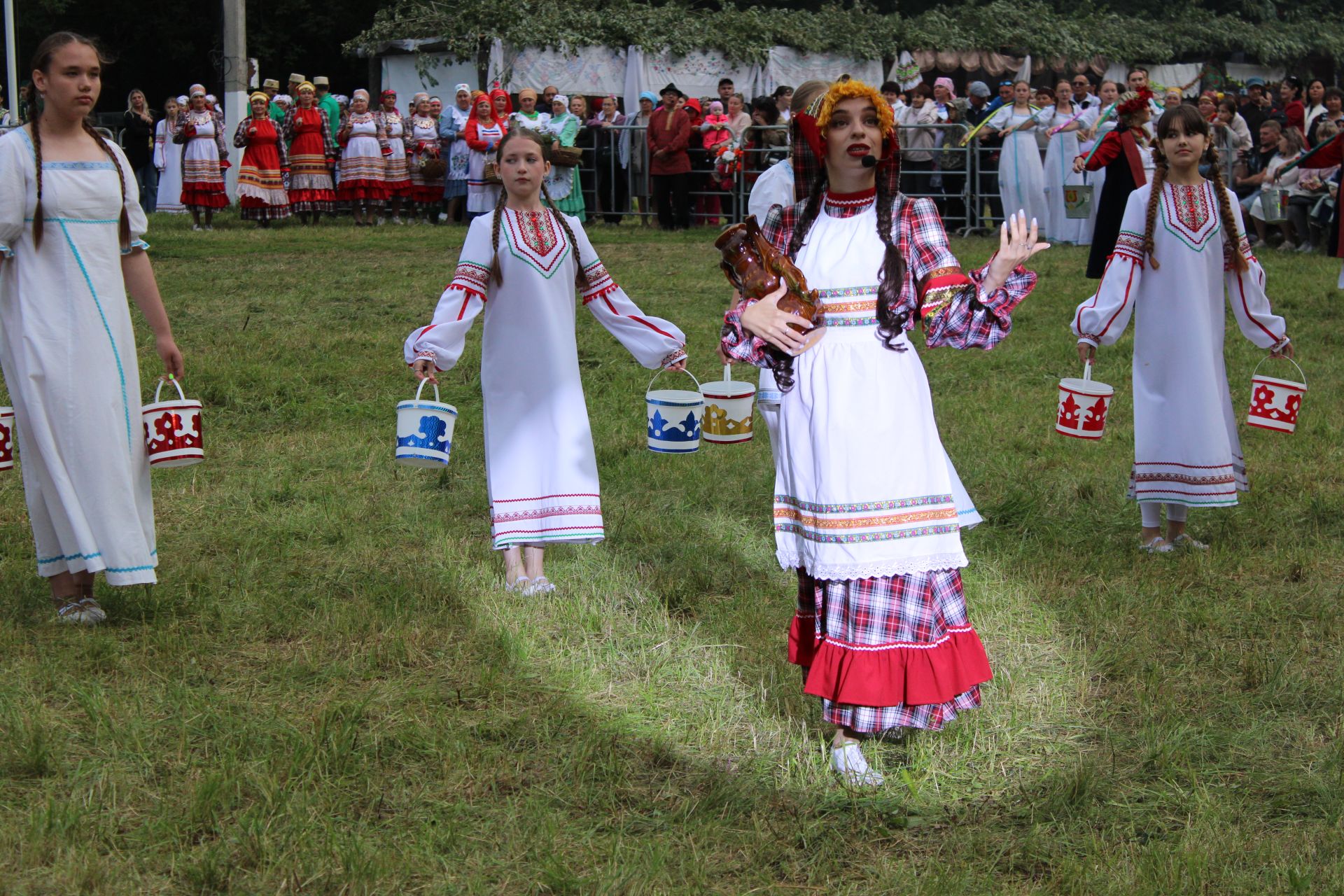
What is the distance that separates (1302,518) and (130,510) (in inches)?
205

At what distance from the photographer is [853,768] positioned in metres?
4.14

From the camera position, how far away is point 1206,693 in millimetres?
4852

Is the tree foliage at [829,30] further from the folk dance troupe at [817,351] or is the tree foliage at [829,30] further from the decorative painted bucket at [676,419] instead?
the decorative painted bucket at [676,419]

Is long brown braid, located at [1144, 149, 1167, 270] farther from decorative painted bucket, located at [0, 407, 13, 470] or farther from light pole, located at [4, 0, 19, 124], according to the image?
light pole, located at [4, 0, 19, 124]

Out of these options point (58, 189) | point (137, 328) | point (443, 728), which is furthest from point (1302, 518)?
point (137, 328)

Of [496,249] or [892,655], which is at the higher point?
[496,249]

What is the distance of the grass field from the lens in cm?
370

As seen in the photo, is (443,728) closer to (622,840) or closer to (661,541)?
(622,840)

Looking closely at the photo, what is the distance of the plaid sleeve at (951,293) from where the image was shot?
4004 millimetres

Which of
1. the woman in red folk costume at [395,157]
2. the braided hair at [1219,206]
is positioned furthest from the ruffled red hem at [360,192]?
the braided hair at [1219,206]

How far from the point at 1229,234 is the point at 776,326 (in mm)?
3337

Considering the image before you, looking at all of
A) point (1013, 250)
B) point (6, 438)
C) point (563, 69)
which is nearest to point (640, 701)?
point (1013, 250)

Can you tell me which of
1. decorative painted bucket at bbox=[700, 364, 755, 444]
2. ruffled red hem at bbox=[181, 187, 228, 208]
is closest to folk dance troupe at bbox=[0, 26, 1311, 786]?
decorative painted bucket at bbox=[700, 364, 755, 444]

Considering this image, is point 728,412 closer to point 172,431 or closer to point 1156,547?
point 172,431
